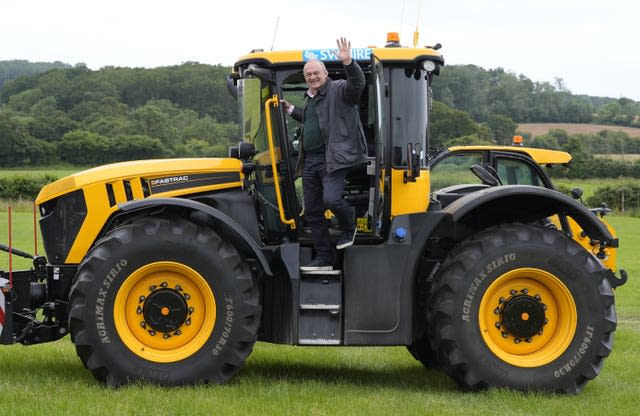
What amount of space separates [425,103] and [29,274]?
3.55 metres

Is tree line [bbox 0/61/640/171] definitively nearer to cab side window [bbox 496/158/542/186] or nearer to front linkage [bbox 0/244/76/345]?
cab side window [bbox 496/158/542/186]

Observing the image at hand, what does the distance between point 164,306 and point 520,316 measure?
2822 millimetres

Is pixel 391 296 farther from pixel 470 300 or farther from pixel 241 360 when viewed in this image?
pixel 241 360

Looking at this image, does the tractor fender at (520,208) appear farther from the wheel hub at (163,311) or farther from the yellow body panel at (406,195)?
the wheel hub at (163,311)

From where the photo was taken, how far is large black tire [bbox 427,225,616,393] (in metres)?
7.21

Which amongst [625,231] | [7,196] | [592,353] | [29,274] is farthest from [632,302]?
[7,196]

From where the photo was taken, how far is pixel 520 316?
7.36 meters

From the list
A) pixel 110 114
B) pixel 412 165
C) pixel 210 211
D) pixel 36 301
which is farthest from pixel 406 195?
pixel 110 114

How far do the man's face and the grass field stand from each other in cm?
236

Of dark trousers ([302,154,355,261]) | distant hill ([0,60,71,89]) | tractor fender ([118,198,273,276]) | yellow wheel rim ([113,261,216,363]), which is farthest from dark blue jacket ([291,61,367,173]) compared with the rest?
distant hill ([0,60,71,89])

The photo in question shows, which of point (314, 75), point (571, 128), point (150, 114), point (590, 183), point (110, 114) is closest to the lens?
point (314, 75)

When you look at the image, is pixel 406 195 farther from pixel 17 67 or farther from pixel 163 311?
pixel 17 67

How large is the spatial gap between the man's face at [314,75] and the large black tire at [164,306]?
1427 mm

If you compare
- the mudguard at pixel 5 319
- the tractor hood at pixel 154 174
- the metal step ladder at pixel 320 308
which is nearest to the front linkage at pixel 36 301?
the mudguard at pixel 5 319
